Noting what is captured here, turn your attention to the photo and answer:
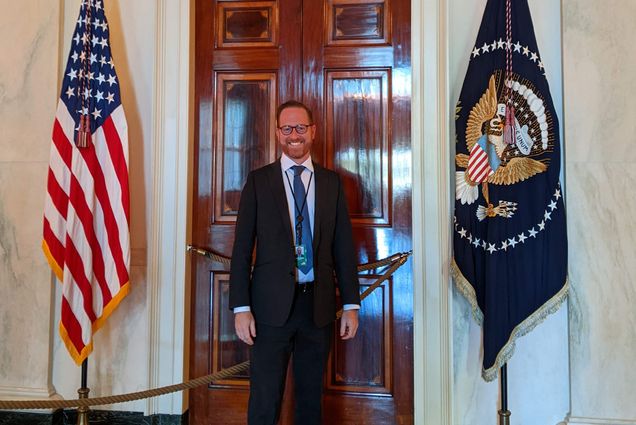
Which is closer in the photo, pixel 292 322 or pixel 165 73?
pixel 292 322

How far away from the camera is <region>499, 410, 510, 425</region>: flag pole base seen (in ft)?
7.79

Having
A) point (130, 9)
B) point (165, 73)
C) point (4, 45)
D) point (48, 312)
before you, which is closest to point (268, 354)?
point (48, 312)

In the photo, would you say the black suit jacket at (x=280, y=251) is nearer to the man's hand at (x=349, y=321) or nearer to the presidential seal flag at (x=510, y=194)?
the man's hand at (x=349, y=321)

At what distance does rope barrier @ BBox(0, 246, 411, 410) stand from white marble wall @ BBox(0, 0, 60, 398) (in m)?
0.59

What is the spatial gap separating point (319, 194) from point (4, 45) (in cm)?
230

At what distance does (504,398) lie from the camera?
2.35 meters

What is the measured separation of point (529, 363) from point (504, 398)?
30cm

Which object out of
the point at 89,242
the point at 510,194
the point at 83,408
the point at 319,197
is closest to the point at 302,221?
the point at 319,197

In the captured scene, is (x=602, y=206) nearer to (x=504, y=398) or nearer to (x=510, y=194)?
(x=510, y=194)

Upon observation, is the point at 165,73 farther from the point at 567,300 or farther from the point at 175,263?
the point at 567,300

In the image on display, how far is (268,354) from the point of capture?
1940 mm

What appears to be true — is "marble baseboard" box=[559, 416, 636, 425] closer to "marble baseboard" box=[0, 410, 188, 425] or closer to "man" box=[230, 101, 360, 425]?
"man" box=[230, 101, 360, 425]

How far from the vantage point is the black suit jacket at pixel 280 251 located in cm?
192

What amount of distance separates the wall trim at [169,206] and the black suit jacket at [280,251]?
931 millimetres
